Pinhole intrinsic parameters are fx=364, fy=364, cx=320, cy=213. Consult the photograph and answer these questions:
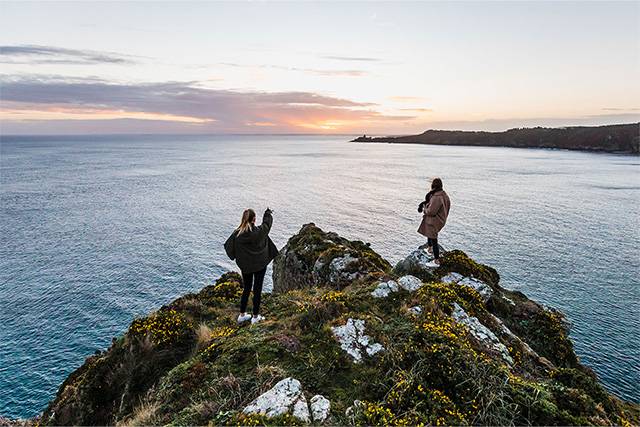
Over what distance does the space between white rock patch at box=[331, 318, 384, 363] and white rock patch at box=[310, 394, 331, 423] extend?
1.44 metres

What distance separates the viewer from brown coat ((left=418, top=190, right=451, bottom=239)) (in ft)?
46.7

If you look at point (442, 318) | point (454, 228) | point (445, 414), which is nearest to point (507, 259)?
point (454, 228)

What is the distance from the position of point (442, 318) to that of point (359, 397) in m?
3.42

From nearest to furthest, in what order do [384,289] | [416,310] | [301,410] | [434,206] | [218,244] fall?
[301,410], [416,310], [384,289], [434,206], [218,244]

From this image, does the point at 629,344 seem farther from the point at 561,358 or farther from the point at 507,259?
the point at 561,358

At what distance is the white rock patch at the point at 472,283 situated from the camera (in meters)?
12.9

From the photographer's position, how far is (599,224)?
54.5 meters

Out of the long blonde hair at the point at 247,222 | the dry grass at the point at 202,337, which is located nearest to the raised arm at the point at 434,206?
the long blonde hair at the point at 247,222

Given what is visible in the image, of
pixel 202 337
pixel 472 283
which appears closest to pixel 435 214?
pixel 472 283

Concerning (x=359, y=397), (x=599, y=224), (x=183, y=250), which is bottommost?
(x=183, y=250)

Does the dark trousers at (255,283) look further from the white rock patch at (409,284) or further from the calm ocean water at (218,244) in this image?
the calm ocean water at (218,244)

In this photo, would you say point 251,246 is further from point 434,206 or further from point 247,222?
point 434,206

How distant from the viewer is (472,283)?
44.0ft

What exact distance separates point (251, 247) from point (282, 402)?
4.87 meters
